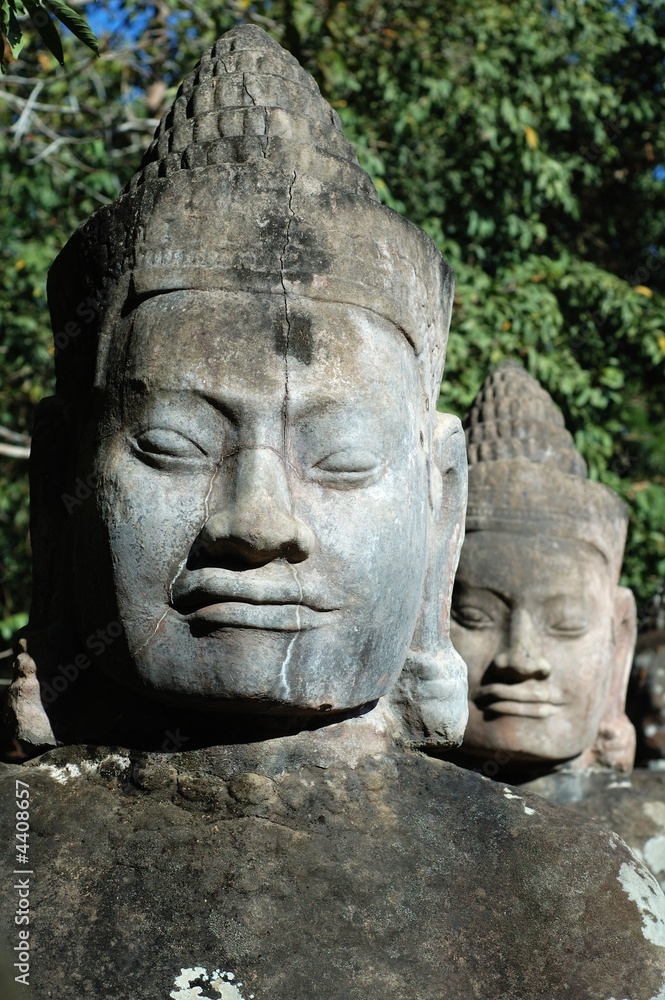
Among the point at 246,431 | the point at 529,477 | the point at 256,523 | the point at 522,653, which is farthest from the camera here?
the point at 529,477

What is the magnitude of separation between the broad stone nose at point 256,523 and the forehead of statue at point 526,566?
2249 mm

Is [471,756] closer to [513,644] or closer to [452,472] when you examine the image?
[513,644]

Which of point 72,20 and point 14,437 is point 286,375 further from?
point 14,437

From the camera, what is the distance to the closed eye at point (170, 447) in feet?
9.58

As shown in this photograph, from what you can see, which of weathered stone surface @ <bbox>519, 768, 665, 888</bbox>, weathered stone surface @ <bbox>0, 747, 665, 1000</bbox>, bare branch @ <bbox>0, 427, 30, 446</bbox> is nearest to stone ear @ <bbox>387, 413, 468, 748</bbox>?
weathered stone surface @ <bbox>0, 747, 665, 1000</bbox>

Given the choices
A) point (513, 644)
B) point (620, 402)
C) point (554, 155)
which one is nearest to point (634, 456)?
point (620, 402)

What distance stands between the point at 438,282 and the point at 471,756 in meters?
2.30

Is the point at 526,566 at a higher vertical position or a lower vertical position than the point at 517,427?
lower

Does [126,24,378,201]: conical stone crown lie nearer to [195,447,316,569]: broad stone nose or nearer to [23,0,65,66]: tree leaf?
[23,0,65,66]: tree leaf

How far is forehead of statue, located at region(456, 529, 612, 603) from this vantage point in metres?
5.00

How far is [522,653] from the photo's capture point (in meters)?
4.85

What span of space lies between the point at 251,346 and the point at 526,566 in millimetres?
2384

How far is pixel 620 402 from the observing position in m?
8.50

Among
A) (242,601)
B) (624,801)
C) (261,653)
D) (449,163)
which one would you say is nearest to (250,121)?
(242,601)
